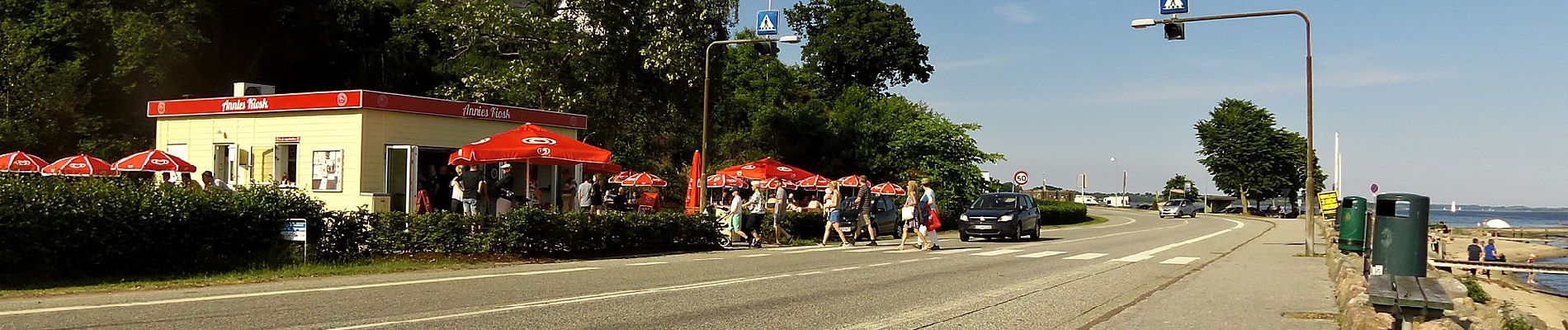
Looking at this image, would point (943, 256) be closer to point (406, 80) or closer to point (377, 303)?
point (377, 303)

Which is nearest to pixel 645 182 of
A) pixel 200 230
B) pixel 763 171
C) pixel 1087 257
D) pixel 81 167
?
pixel 763 171

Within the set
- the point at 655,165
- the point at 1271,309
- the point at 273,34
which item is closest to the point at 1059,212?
the point at 655,165

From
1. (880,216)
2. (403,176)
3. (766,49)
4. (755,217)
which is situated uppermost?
(766,49)

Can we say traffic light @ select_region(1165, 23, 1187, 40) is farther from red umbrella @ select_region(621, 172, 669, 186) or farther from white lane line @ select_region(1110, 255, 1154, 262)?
red umbrella @ select_region(621, 172, 669, 186)

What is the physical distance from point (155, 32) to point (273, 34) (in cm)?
662

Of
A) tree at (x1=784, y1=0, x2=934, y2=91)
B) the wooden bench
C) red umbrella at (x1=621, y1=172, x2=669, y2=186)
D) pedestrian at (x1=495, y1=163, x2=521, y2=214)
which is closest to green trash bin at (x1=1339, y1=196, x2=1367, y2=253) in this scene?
the wooden bench

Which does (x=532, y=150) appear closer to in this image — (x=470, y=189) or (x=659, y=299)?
(x=470, y=189)

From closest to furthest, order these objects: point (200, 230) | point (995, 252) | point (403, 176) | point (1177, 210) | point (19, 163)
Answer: point (200, 230) < point (995, 252) < point (403, 176) < point (19, 163) < point (1177, 210)

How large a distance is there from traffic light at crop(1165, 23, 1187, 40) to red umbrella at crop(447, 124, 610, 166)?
10.6 m

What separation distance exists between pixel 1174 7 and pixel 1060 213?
35227 millimetres

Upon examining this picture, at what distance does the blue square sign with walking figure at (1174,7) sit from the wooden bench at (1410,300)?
12559mm

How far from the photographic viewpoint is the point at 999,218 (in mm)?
26438

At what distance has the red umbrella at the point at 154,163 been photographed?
22.8 meters

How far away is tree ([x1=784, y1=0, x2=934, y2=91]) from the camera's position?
7381 cm
